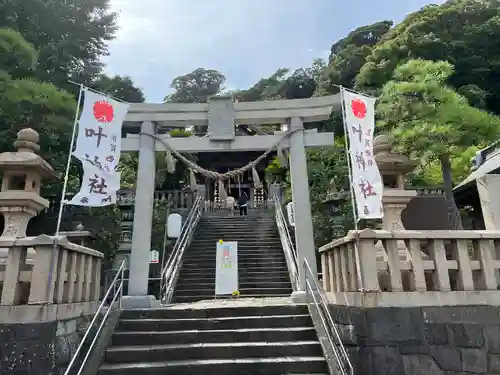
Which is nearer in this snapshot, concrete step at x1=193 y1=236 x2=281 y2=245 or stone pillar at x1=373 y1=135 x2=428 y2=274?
stone pillar at x1=373 y1=135 x2=428 y2=274

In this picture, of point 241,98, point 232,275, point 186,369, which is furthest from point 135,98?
point 186,369

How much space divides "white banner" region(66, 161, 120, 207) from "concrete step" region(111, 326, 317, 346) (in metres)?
2.13

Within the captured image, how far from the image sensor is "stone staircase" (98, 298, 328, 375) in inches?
193

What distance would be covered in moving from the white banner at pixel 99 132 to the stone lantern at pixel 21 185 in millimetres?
1118

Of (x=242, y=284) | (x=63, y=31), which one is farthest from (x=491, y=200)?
(x=63, y=31)

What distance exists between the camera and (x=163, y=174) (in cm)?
2122

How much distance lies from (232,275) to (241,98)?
3891 cm

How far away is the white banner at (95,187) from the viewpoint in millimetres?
5910

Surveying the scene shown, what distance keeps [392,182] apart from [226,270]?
450 centimetres

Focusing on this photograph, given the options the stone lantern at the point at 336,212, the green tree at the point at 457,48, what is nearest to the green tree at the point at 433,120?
the stone lantern at the point at 336,212

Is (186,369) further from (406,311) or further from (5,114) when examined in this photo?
(5,114)

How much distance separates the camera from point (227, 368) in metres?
4.92

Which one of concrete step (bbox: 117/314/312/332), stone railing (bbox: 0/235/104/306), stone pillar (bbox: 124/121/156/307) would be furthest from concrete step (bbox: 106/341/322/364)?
stone pillar (bbox: 124/121/156/307)

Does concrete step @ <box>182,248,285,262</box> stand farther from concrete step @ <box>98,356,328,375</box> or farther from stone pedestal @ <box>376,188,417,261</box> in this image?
concrete step @ <box>98,356,328,375</box>
